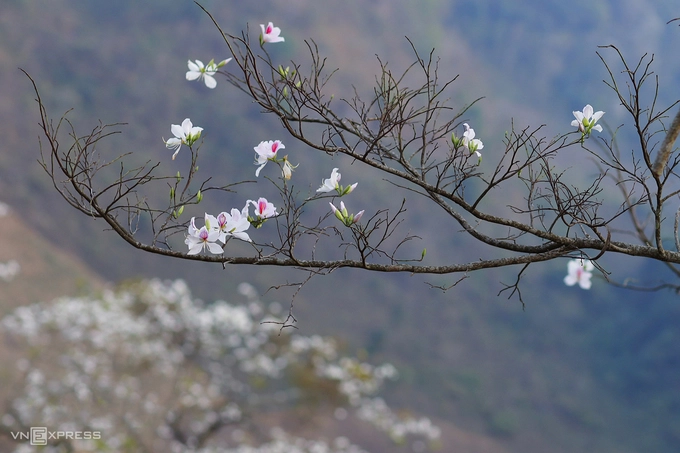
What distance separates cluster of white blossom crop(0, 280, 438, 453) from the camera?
17.1 feet

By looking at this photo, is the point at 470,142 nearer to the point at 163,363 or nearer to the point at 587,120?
the point at 587,120

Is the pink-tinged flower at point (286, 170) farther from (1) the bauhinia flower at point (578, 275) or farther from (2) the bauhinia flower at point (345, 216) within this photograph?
(1) the bauhinia flower at point (578, 275)

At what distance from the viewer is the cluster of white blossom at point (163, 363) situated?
5.22 metres

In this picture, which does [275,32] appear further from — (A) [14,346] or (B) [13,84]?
(B) [13,84]

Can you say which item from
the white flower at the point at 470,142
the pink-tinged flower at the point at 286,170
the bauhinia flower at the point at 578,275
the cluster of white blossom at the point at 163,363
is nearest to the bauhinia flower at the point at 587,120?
the white flower at the point at 470,142

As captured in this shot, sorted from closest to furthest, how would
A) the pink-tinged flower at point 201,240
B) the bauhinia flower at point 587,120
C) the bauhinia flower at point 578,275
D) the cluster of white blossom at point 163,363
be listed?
the pink-tinged flower at point 201,240, the bauhinia flower at point 587,120, the bauhinia flower at point 578,275, the cluster of white blossom at point 163,363

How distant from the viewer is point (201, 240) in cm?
115

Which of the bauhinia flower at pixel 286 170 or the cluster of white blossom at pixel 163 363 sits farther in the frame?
the cluster of white blossom at pixel 163 363

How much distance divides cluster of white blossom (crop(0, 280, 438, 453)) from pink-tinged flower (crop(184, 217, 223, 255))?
4120mm

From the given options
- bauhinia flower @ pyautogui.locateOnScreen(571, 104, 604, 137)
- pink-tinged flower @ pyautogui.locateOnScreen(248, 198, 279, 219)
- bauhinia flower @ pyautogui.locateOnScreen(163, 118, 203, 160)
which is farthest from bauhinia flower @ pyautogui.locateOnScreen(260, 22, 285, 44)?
bauhinia flower @ pyautogui.locateOnScreen(571, 104, 604, 137)

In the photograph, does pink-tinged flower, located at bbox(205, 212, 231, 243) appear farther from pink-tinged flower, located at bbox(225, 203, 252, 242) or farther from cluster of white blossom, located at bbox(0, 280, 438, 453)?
cluster of white blossom, located at bbox(0, 280, 438, 453)

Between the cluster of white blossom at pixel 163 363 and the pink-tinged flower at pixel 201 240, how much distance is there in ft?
13.5

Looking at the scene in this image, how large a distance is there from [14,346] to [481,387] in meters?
8.03

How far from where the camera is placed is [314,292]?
39.3ft
